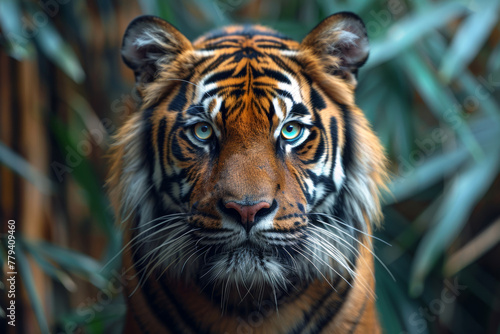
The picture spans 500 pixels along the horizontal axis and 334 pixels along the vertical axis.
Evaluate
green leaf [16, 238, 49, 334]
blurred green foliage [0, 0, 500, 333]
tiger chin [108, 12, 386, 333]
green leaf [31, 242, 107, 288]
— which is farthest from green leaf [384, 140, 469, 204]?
green leaf [16, 238, 49, 334]

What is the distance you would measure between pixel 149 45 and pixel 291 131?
346mm

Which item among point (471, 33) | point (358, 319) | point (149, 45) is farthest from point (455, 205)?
point (149, 45)

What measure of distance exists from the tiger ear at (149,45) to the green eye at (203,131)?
0.16 metres

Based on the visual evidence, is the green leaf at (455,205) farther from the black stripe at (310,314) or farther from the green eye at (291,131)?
the green eye at (291,131)

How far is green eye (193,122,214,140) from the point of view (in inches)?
37.0

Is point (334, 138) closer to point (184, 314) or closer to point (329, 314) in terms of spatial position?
point (329, 314)

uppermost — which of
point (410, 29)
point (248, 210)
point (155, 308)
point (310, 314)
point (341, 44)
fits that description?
point (410, 29)

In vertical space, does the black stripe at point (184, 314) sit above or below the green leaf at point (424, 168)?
below

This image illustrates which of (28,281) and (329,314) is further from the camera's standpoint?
(28,281)

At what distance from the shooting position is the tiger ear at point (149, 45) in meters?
0.98

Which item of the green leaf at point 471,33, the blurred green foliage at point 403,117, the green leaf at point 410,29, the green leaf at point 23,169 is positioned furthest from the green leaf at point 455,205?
the green leaf at point 23,169

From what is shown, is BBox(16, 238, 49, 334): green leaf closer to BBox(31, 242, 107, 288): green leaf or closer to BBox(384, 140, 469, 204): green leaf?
BBox(31, 242, 107, 288): green leaf

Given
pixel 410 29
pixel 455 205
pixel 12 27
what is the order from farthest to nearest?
pixel 455 205 < pixel 410 29 < pixel 12 27

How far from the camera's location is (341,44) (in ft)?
3.28
